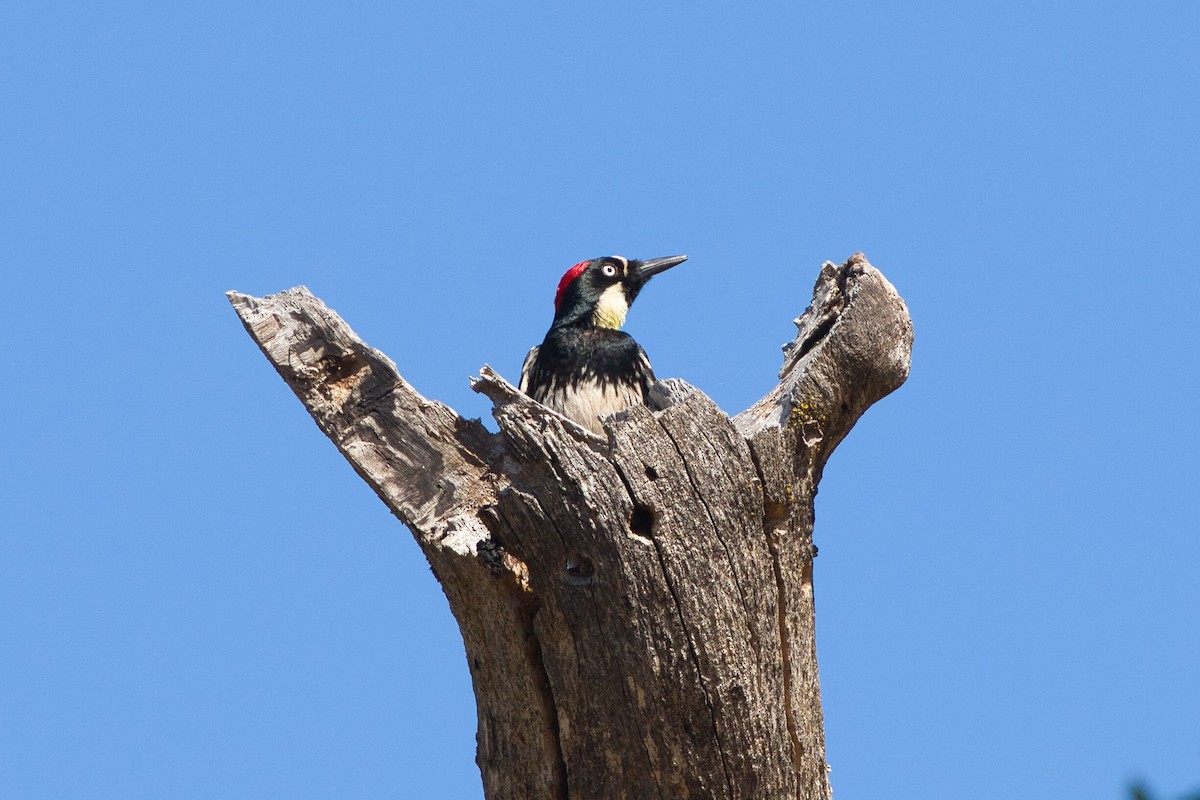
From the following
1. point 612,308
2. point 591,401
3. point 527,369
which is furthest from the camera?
point 612,308

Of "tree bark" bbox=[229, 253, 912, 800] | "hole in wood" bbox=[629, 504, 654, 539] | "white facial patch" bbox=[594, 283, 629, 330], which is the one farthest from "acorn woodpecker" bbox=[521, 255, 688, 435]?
"hole in wood" bbox=[629, 504, 654, 539]

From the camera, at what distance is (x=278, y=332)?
4430 mm

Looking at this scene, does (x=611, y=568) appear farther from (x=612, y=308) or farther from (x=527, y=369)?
(x=612, y=308)

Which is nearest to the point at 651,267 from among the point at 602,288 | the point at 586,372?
the point at 602,288

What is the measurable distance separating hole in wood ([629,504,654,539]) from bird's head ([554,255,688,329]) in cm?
334

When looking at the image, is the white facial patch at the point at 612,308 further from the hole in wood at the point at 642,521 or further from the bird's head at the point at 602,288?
the hole in wood at the point at 642,521

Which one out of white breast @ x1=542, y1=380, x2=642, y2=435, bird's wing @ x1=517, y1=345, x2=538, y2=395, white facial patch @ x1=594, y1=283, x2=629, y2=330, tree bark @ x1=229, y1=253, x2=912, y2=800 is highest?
white facial patch @ x1=594, y1=283, x2=629, y2=330

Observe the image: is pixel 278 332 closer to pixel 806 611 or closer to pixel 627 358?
pixel 806 611

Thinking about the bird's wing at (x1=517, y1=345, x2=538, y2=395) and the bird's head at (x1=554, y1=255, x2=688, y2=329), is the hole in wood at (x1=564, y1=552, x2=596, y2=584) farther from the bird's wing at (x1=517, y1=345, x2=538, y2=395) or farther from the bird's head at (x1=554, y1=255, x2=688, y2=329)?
the bird's head at (x1=554, y1=255, x2=688, y2=329)

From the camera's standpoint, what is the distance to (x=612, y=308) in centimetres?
759

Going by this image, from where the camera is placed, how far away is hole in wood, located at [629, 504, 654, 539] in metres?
4.07

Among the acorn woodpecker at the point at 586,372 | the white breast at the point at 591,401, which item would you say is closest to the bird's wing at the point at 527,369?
the acorn woodpecker at the point at 586,372

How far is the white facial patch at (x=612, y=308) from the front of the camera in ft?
24.5

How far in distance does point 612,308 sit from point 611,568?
12.1 feet
